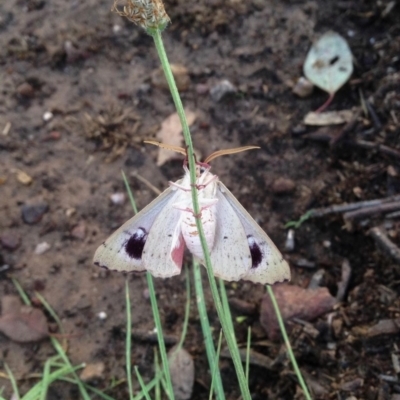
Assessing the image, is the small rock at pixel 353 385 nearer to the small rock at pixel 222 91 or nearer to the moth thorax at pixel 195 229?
the moth thorax at pixel 195 229

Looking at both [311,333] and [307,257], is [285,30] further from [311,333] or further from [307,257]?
[311,333]

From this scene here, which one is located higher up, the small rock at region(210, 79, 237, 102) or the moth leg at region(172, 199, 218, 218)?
the small rock at region(210, 79, 237, 102)

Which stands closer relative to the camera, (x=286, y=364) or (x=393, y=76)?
(x=286, y=364)

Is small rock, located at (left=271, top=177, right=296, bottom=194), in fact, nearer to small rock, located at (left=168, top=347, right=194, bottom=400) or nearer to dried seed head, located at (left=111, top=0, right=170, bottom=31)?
small rock, located at (left=168, top=347, right=194, bottom=400)

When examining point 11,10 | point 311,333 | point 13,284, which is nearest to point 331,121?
point 311,333

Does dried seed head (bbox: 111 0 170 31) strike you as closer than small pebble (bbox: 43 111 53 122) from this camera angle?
Yes

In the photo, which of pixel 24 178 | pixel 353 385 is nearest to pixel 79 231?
pixel 24 178

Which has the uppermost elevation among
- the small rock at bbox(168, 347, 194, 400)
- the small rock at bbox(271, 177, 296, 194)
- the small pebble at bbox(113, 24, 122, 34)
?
the small pebble at bbox(113, 24, 122, 34)

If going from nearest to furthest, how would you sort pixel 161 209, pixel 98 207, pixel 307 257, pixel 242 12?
pixel 161 209 → pixel 307 257 → pixel 98 207 → pixel 242 12

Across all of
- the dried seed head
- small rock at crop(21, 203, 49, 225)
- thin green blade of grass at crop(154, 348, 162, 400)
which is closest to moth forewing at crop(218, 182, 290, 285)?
the dried seed head
